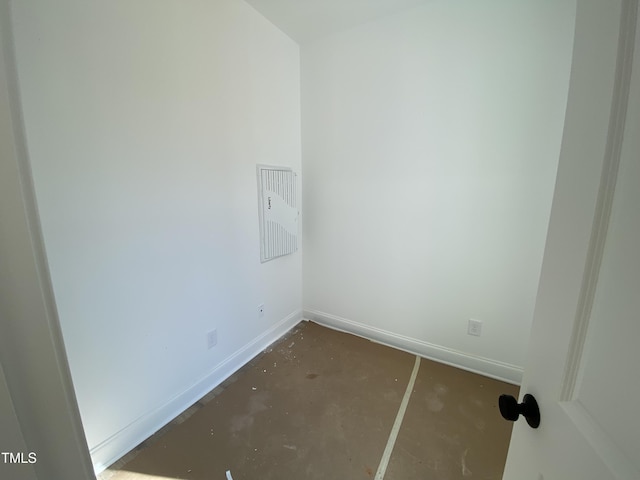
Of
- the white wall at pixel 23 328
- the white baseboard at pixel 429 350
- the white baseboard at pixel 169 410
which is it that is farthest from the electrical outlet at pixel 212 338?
the white wall at pixel 23 328

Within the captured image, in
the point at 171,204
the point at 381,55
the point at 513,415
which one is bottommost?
A: the point at 513,415

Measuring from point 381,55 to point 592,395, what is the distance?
2.26 metres

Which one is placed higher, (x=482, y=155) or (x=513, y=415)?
(x=482, y=155)

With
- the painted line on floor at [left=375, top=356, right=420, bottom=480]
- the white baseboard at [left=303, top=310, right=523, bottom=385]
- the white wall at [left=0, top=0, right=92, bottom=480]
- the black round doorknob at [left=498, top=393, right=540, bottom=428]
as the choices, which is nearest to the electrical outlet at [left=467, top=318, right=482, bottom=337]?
the white baseboard at [left=303, top=310, right=523, bottom=385]

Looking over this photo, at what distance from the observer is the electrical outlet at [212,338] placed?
1.77 m

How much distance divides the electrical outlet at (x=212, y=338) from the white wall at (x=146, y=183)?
0.04 m

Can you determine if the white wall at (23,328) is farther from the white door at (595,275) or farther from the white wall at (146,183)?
the white wall at (146,183)

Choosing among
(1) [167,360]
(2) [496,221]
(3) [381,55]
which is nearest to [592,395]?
Result: (2) [496,221]

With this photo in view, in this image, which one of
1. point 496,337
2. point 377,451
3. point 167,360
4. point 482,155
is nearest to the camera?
point 377,451

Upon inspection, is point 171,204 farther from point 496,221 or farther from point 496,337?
point 496,337

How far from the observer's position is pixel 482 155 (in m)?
1.74

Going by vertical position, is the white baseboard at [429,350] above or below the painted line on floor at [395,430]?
above

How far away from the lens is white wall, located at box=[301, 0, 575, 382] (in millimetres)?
1583

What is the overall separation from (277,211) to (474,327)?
1791 millimetres
